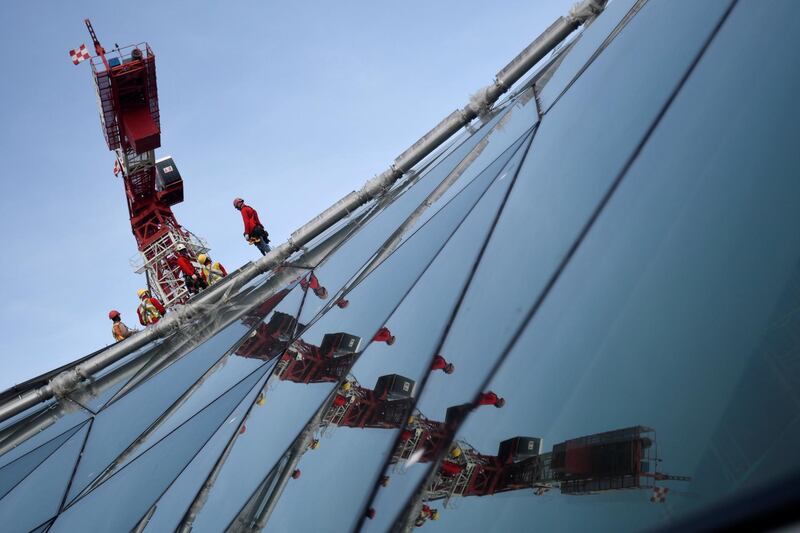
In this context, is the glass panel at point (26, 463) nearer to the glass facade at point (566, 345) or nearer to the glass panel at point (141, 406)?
the glass panel at point (141, 406)

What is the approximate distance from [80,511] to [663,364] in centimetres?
568

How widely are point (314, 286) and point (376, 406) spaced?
13.3 ft

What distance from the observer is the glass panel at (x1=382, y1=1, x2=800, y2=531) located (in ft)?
6.07

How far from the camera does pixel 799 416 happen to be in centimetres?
165

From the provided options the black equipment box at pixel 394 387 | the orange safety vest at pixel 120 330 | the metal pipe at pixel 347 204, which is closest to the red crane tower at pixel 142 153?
the orange safety vest at pixel 120 330

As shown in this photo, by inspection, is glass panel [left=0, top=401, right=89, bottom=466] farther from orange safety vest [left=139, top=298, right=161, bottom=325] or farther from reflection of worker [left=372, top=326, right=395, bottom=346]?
orange safety vest [left=139, top=298, right=161, bottom=325]

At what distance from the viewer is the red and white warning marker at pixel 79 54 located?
31.6 m

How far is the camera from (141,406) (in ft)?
27.5

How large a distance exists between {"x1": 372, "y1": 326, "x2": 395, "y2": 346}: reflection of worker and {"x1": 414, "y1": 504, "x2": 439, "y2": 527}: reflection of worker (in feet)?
5.85

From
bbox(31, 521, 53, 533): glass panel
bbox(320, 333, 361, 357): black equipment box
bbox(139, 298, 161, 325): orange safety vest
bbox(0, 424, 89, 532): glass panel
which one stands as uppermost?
bbox(139, 298, 161, 325): orange safety vest

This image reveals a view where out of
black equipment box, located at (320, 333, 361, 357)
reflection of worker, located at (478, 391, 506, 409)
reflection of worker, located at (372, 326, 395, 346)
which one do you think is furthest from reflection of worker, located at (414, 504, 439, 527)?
black equipment box, located at (320, 333, 361, 357)

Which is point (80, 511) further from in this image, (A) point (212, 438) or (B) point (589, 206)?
(B) point (589, 206)

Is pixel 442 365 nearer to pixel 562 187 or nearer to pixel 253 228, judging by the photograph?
pixel 562 187

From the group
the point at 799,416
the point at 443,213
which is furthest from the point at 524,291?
the point at 443,213
